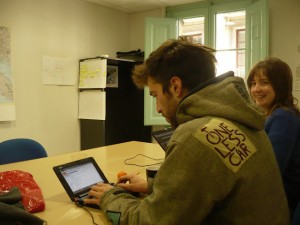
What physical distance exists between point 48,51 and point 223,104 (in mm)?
3462

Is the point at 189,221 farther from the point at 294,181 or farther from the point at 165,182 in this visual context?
the point at 294,181

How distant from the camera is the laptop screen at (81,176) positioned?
1301 millimetres

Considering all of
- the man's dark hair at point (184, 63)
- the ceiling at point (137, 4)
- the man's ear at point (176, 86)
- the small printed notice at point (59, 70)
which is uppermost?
the ceiling at point (137, 4)

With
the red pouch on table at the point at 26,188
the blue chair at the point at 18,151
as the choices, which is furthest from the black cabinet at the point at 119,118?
the red pouch on table at the point at 26,188

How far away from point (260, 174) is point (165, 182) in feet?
0.87

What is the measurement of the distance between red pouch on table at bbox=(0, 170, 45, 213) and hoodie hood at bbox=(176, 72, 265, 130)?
2.25ft

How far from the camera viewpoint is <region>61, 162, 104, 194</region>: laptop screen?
4.27 feet

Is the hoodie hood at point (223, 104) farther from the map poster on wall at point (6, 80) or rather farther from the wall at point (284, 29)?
the wall at point (284, 29)

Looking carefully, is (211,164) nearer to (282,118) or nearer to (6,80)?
(282,118)

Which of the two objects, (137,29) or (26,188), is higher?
(137,29)

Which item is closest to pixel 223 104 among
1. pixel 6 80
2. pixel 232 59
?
pixel 6 80

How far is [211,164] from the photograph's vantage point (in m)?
0.80

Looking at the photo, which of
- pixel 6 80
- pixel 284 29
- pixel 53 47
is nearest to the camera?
pixel 6 80

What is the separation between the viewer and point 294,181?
64.5 inches
